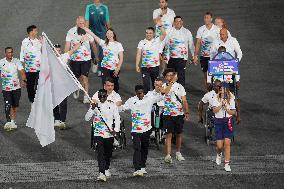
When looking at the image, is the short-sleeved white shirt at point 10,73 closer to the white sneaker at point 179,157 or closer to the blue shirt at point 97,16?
the blue shirt at point 97,16

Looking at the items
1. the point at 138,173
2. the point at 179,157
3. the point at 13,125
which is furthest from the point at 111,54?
the point at 138,173

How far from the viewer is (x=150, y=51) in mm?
23297

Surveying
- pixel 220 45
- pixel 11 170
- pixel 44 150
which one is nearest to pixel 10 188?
pixel 11 170

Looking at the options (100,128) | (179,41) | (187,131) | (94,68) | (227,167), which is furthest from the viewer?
(94,68)

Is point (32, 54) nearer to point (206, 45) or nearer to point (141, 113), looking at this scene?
point (206, 45)

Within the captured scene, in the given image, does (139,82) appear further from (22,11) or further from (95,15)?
(22,11)

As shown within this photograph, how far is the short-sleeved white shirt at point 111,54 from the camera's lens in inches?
911

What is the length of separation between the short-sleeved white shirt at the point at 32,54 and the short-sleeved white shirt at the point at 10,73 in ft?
1.79

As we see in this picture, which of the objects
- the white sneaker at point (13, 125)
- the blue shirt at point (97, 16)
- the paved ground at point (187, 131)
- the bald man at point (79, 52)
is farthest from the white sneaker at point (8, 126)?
the blue shirt at point (97, 16)

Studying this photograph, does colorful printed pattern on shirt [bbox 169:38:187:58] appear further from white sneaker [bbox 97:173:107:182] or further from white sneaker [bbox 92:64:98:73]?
white sneaker [bbox 97:173:107:182]

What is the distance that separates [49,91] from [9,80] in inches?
143

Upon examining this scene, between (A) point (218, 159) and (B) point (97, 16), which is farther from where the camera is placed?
(B) point (97, 16)

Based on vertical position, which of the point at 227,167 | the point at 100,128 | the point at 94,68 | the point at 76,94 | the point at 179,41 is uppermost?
the point at 179,41

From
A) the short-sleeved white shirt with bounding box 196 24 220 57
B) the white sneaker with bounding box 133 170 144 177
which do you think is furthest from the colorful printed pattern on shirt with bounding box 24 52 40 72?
the white sneaker with bounding box 133 170 144 177
